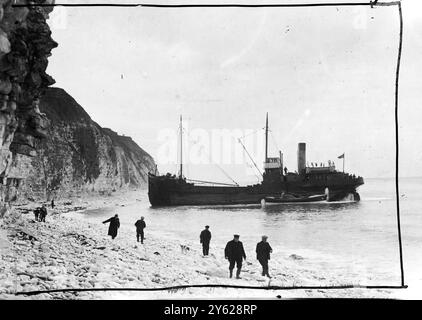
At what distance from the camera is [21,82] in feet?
17.9

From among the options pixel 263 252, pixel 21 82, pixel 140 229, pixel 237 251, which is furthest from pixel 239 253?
pixel 21 82

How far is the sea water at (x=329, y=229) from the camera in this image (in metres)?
4.95

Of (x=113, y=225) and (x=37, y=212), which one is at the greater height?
(x=37, y=212)

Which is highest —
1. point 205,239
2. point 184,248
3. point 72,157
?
point 72,157

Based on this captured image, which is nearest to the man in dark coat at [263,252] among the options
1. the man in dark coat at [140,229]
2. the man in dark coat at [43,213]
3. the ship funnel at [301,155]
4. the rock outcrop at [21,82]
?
the ship funnel at [301,155]

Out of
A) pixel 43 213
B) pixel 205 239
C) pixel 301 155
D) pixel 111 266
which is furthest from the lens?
pixel 301 155

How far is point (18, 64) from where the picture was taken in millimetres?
5094

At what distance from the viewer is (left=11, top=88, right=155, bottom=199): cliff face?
5.56 meters

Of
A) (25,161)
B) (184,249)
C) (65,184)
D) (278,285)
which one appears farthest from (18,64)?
(278,285)

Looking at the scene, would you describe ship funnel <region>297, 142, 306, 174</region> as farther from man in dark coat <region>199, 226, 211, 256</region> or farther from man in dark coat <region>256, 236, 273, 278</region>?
man in dark coat <region>199, 226, 211, 256</region>

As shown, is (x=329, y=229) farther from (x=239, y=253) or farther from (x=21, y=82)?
(x=21, y=82)

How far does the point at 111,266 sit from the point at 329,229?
12.6ft
